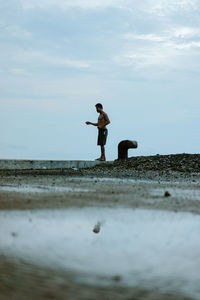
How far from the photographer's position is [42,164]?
1567 centimetres

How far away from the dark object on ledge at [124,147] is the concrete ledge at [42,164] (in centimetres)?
150

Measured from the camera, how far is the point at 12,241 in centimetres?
312

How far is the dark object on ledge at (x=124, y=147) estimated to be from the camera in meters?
17.7

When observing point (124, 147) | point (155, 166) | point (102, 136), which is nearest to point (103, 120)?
point (102, 136)

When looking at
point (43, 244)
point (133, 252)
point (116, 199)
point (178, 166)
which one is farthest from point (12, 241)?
point (178, 166)

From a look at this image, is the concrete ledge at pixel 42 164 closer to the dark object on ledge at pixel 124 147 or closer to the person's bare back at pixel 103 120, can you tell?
the person's bare back at pixel 103 120

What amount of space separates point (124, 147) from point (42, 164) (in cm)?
367

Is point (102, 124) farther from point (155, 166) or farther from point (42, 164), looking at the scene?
point (155, 166)

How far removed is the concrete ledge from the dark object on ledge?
59.0 inches

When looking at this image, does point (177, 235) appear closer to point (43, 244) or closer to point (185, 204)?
point (43, 244)

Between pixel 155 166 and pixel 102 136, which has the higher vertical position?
pixel 102 136

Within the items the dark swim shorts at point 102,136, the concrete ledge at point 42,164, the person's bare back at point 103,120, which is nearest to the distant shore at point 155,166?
the dark swim shorts at point 102,136

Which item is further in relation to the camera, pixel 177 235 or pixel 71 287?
pixel 177 235

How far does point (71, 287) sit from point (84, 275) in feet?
0.63
